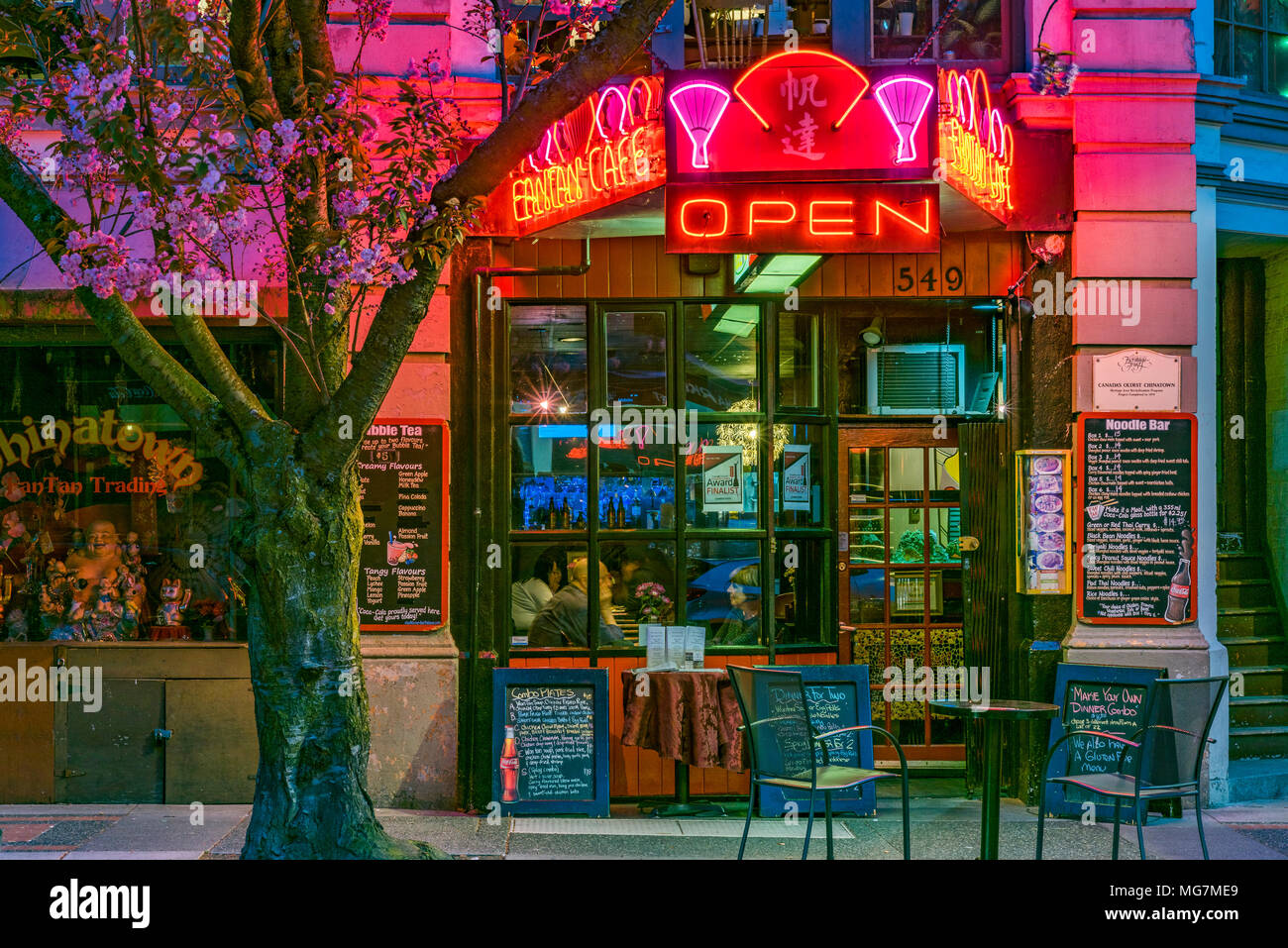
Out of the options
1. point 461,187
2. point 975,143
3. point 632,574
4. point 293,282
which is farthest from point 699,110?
point 632,574

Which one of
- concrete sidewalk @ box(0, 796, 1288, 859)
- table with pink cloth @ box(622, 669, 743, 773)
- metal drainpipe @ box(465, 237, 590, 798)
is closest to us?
concrete sidewalk @ box(0, 796, 1288, 859)

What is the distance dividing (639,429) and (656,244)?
133 centimetres

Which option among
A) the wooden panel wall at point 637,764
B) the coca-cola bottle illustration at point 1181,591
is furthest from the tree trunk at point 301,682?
the coca-cola bottle illustration at point 1181,591

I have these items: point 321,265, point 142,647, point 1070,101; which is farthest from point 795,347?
point 142,647

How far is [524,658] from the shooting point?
329 inches

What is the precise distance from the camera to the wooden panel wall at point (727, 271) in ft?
27.5

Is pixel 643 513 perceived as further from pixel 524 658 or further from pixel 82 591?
pixel 82 591

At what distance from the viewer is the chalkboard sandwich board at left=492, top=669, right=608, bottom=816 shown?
7660mm

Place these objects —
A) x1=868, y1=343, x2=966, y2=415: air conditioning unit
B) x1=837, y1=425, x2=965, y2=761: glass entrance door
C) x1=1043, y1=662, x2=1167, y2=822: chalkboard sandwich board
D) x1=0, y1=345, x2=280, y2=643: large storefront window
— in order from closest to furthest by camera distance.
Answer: x1=1043, y1=662, x2=1167, y2=822: chalkboard sandwich board < x1=0, y1=345, x2=280, y2=643: large storefront window < x1=868, y1=343, x2=966, y2=415: air conditioning unit < x1=837, y1=425, x2=965, y2=761: glass entrance door

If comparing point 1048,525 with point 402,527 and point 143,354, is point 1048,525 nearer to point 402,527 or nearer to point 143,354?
point 402,527

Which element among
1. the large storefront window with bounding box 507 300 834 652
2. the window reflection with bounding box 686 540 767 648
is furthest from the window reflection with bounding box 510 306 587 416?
the window reflection with bounding box 686 540 767 648

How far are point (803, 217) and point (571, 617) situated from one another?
3.24 metres

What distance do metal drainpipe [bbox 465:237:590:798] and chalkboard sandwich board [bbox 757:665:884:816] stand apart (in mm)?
2120

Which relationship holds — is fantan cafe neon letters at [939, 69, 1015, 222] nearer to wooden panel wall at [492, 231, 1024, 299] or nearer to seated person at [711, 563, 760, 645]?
wooden panel wall at [492, 231, 1024, 299]
